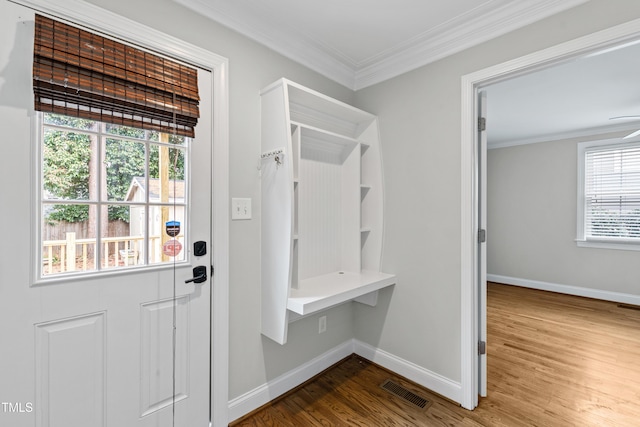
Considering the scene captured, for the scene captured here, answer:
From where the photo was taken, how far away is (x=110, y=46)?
1347 millimetres

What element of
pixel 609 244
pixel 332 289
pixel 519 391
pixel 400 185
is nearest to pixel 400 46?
pixel 400 185

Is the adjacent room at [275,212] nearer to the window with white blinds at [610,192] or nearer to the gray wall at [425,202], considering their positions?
the gray wall at [425,202]

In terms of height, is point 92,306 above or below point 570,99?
below

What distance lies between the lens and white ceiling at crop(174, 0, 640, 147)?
171cm

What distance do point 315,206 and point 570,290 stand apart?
4.73 m

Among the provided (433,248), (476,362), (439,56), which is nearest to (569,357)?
(476,362)

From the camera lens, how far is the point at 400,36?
2.03m

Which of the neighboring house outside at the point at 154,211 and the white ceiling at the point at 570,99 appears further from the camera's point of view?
the white ceiling at the point at 570,99

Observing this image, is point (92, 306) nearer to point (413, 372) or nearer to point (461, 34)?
point (413, 372)

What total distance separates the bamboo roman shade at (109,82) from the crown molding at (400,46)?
43cm

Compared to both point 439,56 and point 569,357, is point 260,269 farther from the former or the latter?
point 569,357

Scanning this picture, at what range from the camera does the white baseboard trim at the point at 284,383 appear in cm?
181

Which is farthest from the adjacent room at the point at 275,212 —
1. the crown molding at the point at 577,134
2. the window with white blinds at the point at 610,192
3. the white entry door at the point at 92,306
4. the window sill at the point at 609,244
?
the window sill at the point at 609,244

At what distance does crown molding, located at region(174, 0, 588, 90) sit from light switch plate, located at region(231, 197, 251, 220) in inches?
40.7
